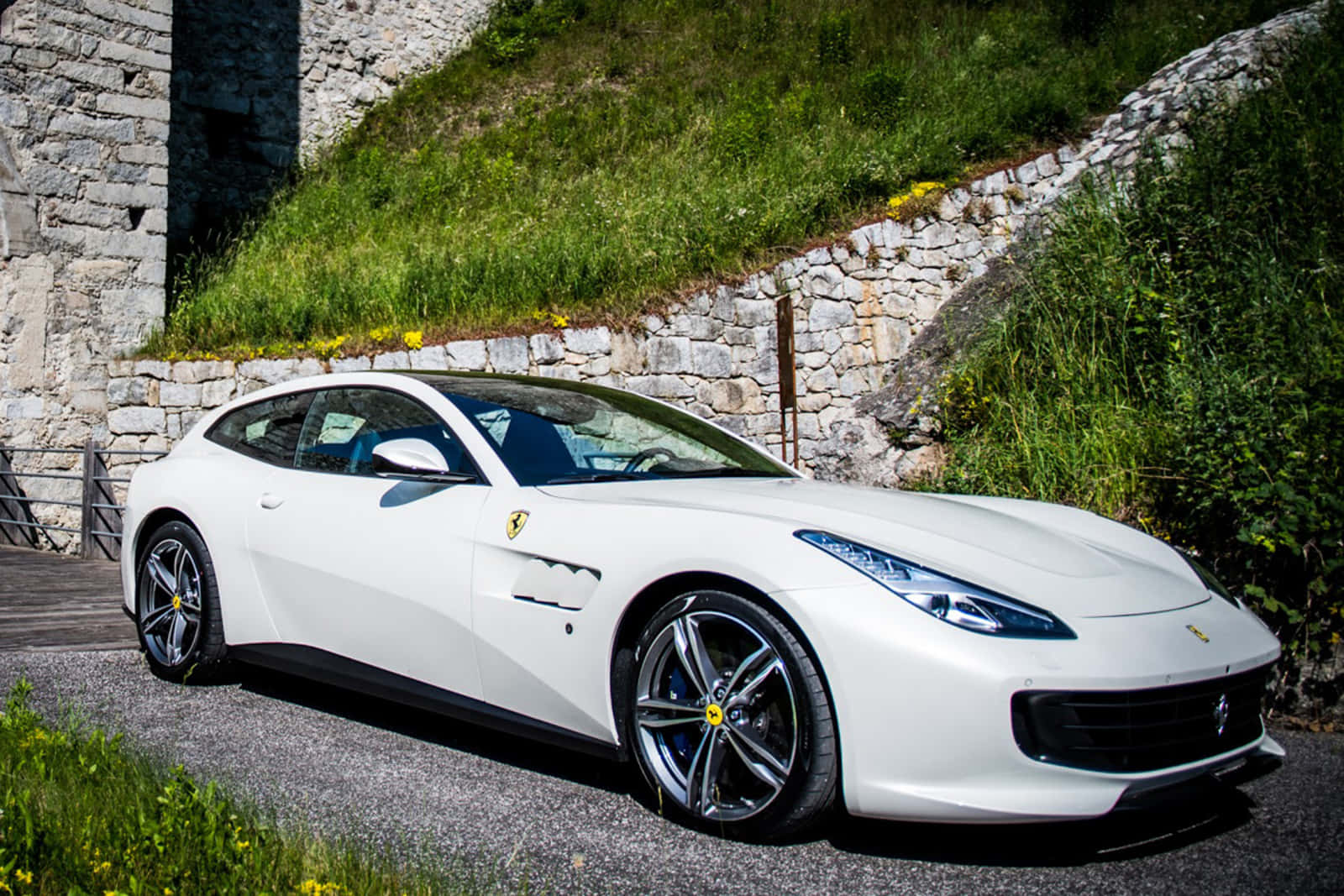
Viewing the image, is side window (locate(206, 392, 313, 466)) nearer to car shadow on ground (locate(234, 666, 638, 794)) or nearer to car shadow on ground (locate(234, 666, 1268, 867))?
car shadow on ground (locate(234, 666, 638, 794))

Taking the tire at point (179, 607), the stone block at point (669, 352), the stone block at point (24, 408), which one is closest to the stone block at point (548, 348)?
the stone block at point (669, 352)

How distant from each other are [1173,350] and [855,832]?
413 cm

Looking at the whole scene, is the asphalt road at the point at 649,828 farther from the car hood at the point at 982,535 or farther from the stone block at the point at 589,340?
the stone block at the point at 589,340

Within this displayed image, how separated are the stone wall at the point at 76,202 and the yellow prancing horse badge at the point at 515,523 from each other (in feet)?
35.6

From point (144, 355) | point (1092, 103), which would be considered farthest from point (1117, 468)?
point (144, 355)

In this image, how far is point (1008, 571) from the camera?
114 inches

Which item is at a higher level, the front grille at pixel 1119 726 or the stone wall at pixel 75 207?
the stone wall at pixel 75 207

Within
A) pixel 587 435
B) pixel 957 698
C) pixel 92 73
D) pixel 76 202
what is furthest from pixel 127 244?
pixel 957 698

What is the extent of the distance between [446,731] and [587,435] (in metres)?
1.23

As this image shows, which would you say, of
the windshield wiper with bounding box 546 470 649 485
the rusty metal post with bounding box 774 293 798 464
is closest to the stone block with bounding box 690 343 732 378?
the rusty metal post with bounding box 774 293 798 464

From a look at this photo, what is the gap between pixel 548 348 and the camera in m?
10.1

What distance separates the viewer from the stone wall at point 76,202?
39.1 feet

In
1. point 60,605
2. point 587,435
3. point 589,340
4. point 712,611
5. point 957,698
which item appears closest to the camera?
point 957,698

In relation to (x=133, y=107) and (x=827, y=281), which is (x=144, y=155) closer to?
(x=133, y=107)
